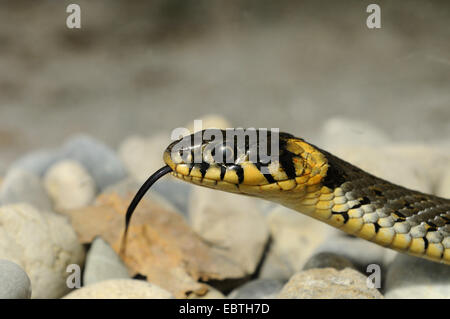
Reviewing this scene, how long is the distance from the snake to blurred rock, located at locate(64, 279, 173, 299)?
30 centimetres

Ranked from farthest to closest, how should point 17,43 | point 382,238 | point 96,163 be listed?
point 17,43 → point 96,163 → point 382,238

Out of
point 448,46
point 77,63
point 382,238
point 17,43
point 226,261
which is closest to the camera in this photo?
point 382,238

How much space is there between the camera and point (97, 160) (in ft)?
11.6

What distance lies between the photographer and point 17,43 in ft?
13.7

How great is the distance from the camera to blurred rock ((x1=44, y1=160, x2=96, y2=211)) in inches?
125

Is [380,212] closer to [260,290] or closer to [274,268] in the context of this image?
[260,290]

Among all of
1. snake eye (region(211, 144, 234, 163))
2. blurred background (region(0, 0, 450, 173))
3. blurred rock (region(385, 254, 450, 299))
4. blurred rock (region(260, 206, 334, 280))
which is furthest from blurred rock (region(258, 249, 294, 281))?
blurred background (region(0, 0, 450, 173))

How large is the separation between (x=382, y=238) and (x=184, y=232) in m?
1.02

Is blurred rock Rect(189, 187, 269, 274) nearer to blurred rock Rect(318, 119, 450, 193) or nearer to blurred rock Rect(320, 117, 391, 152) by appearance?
blurred rock Rect(318, 119, 450, 193)

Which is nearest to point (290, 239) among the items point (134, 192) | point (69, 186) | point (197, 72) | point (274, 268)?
point (274, 268)

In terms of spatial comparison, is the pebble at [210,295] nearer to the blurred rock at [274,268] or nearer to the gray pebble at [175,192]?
the blurred rock at [274,268]

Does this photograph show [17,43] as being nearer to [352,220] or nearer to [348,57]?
[348,57]
